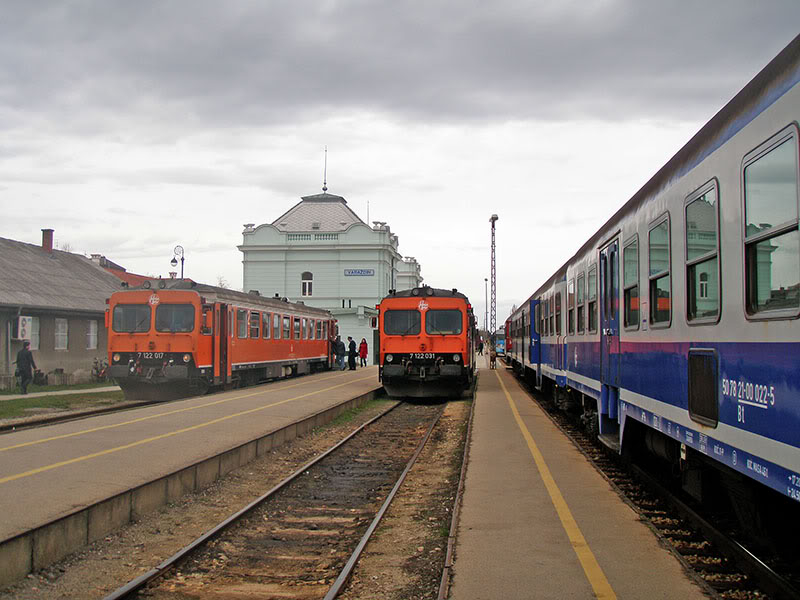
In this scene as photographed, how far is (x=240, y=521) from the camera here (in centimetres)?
808

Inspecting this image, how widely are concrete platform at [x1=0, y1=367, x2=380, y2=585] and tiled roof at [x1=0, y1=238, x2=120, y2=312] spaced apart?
1264 cm

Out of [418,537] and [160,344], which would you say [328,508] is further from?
[160,344]

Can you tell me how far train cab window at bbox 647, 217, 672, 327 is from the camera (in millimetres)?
6398

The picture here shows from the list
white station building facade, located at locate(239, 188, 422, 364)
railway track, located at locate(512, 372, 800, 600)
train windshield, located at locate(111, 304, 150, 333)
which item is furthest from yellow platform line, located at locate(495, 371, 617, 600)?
white station building facade, located at locate(239, 188, 422, 364)

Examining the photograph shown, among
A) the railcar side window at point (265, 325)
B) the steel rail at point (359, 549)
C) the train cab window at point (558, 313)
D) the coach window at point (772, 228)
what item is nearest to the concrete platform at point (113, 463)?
the steel rail at point (359, 549)

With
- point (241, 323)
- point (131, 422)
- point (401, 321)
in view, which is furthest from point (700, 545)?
point (241, 323)

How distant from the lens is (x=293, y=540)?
7680mm

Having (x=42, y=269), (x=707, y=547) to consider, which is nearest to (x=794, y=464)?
(x=707, y=547)

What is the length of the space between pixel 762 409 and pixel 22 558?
211 inches

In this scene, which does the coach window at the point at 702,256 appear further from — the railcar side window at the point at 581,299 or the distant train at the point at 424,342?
the distant train at the point at 424,342

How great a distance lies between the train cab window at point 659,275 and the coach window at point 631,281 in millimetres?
614

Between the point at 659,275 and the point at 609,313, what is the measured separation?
2771 mm

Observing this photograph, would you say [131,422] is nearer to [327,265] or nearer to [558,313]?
[558,313]

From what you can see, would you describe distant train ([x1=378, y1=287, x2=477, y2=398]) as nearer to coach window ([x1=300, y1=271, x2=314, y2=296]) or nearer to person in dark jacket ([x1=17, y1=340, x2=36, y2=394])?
person in dark jacket ([x1=17, y1=340, x2=36, y2=394])
